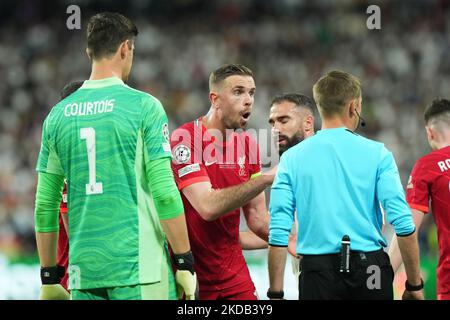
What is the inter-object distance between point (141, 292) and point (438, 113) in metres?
2.76

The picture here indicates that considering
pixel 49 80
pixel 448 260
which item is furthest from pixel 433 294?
pixel 49 80

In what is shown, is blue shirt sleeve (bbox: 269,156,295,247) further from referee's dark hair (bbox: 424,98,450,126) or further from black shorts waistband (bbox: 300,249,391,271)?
referee's dark hair (bbox: 424,98,450,126)

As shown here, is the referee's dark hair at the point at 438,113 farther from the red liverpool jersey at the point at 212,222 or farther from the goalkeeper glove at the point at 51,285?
the goalkeeper glove at the point at 51,285

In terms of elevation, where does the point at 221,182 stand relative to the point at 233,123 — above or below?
below

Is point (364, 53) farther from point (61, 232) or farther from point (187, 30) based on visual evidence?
point (61, 232)

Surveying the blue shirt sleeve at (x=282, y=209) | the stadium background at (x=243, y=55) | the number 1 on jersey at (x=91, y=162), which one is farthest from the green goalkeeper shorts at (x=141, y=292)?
the stadium background at (x=243, y=55)

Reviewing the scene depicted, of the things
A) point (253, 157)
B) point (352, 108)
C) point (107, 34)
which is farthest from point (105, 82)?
point (253, 157)

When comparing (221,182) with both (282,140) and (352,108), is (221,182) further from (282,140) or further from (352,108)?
(352,108)

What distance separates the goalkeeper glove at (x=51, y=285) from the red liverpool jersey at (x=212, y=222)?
1142 millimetres

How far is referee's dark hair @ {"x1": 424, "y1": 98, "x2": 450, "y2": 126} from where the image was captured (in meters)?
5.60

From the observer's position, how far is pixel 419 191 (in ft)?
17.3

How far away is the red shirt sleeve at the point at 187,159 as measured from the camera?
16.4 feet

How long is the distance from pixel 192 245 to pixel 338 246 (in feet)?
4.57

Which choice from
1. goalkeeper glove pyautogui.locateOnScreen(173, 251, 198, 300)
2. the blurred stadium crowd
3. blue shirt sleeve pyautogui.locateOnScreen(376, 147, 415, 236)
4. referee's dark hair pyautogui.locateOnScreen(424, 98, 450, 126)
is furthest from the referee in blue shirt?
the blurred stadium crowd
